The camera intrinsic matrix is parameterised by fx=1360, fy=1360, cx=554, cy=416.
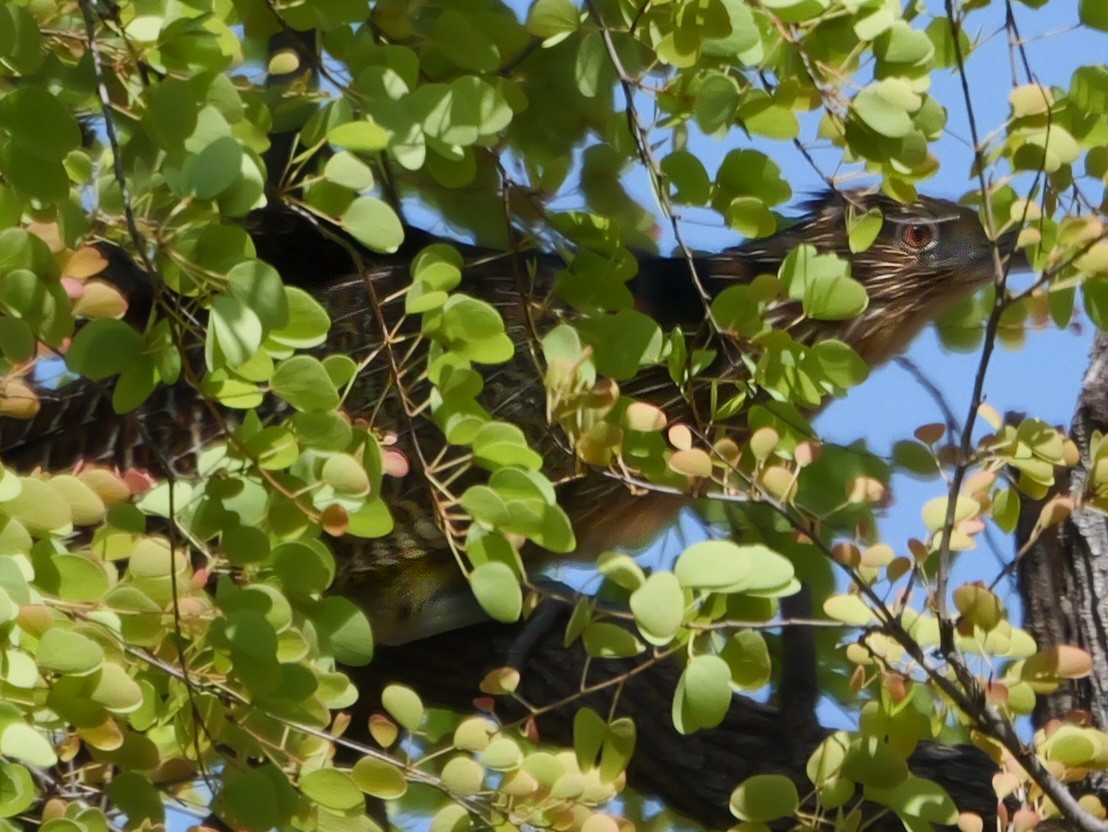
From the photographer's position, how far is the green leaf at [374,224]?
120 cm

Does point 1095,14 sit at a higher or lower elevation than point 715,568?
higher

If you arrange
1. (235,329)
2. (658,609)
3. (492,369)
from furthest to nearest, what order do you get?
(492,369), (658,609), (235,329)

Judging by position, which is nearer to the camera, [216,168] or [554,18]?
[216,168]

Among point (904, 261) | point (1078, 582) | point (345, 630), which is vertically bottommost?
point (1078, 582)

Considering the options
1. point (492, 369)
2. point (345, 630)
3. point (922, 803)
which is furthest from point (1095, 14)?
point (492, 369)

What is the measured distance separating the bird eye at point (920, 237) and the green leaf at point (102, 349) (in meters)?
1.94

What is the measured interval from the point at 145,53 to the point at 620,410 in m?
0.59

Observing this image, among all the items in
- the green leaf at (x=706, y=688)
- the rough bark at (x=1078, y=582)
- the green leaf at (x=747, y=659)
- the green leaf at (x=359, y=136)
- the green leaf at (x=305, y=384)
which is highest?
the green leaf at (x=359, y=136)

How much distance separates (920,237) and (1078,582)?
1005mm

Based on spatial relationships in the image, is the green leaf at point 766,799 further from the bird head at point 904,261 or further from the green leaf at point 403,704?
the bird head at point 904,261

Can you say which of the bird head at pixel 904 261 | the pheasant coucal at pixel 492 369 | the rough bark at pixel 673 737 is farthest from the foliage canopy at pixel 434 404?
the bird head at pixel 904 261

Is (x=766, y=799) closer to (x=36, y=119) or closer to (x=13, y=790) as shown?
(x=13, y=790)

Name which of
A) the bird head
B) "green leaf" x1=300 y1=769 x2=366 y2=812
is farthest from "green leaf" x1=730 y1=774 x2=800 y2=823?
the bird head

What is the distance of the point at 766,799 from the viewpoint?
1278 mm
